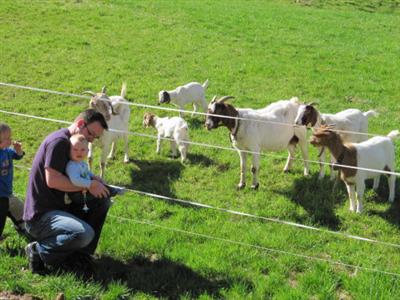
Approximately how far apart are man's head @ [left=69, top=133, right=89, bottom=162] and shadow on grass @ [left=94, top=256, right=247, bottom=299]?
4.77ft

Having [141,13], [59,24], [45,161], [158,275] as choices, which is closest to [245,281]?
[158,275]

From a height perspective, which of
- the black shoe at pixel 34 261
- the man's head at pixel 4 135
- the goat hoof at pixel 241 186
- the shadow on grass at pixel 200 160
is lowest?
the black shoe at pixel 34 261

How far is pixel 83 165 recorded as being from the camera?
6445 mm

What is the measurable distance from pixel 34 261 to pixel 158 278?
1.48 metres

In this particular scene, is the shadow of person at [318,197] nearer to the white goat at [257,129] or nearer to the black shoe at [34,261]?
the white goat at [257,129]

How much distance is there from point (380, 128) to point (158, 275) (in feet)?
25.7

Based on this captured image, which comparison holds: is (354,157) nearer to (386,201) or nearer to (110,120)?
(386,201)

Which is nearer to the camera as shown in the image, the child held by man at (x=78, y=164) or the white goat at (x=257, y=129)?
the child held by man at (x=78, y=164)

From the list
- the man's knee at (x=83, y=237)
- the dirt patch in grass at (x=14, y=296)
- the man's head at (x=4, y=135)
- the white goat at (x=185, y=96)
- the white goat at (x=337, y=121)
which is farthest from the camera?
the white goat at (x=185, y=96)

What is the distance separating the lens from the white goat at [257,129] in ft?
31.0

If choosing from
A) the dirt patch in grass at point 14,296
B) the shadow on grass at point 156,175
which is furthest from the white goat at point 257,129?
the dirt patch in grass at point 14,296

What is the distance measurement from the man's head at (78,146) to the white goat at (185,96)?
7.30m

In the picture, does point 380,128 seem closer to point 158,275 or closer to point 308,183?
point 308,183

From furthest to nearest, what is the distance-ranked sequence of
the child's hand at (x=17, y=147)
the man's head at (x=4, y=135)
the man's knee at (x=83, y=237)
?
the child's hand at (x=17, y=147)
the man's head at (x=4, y=135)
the man's knee at (x=83, y=237)
